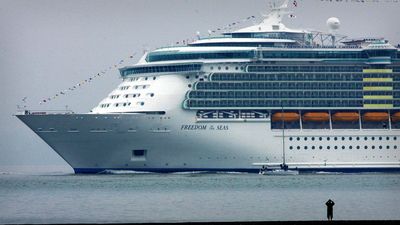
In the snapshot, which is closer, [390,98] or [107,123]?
[107,123]

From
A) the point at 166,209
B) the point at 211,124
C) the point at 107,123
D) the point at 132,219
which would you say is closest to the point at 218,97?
the point at 211,124

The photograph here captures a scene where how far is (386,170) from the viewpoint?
9744 cm

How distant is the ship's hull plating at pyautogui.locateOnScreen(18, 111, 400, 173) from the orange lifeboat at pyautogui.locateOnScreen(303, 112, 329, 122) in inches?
41.2

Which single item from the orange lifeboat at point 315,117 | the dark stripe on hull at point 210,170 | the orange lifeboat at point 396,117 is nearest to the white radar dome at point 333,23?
the orange lifeboat at point 396,117

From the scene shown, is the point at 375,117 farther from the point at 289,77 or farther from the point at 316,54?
the point at 289,77

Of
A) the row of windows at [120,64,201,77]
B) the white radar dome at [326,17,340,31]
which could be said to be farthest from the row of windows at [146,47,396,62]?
the white radar dome at [326,17,340,31]

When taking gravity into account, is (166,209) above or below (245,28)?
below

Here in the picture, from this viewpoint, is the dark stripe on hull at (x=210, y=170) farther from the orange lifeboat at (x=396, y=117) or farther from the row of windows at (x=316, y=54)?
the row of windows at (x=316, y=54)

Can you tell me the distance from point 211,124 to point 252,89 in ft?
13.6

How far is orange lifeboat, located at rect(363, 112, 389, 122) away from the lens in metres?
97.9

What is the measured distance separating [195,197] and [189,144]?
2304 centimetres

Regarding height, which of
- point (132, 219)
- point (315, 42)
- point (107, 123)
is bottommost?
point (132, 219)

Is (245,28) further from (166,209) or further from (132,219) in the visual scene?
(132,219)

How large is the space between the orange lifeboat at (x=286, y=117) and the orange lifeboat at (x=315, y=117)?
1.95 feet
